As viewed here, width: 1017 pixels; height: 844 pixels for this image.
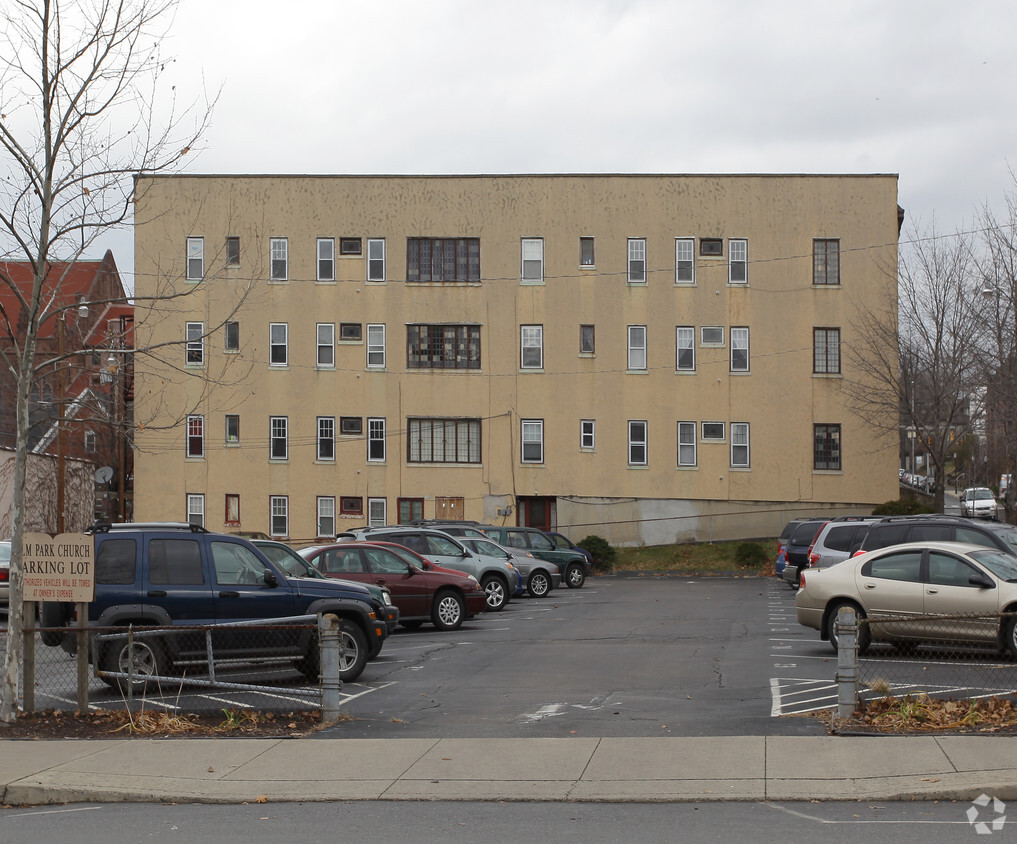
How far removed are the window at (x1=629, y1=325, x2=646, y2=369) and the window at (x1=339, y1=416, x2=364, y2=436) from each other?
436 inches

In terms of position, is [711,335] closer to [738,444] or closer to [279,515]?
[738,444]

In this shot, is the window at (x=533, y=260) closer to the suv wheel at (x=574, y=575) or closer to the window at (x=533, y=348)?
the window at (x=533, y=348)

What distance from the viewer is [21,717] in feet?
40.5

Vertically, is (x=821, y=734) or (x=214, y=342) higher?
(x=214, y=342)

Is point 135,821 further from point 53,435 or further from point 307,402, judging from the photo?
point 53,435

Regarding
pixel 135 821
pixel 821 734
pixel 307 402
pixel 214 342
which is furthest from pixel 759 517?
pixel 135 821

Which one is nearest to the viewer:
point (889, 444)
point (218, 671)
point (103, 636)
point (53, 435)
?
point (103, 636)

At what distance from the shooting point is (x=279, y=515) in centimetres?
4797

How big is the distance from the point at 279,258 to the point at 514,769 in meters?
39.9

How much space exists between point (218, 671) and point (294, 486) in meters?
33.5

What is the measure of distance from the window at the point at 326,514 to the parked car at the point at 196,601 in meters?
32.9

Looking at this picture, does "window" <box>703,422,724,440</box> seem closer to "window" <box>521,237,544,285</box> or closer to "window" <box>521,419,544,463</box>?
"window" <box>521,419,544,463</box>

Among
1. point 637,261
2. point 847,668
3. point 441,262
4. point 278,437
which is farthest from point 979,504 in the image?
point 847,668

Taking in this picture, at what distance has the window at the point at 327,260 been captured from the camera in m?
47.5
